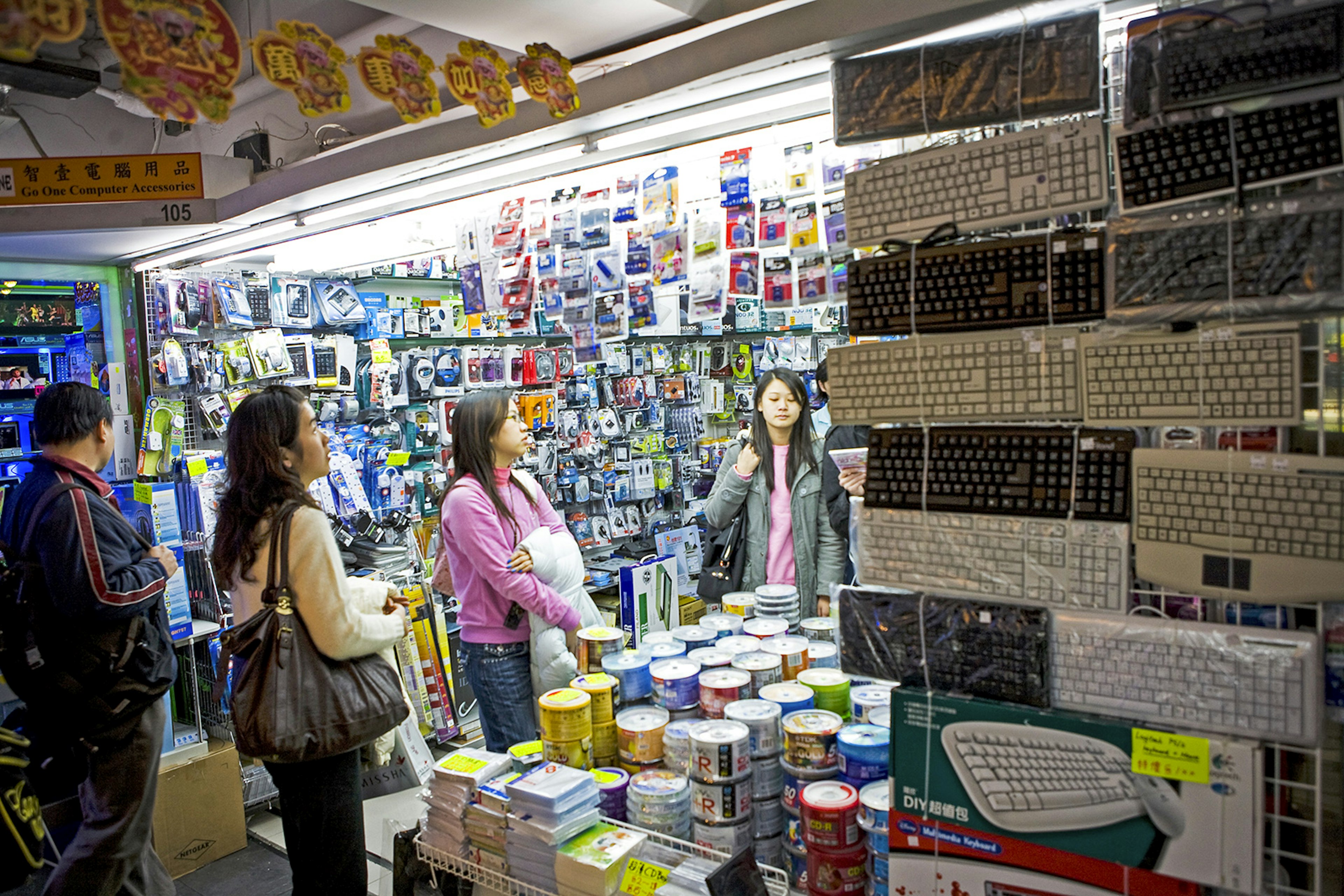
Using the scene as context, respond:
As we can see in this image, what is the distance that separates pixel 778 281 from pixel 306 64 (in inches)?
52.6

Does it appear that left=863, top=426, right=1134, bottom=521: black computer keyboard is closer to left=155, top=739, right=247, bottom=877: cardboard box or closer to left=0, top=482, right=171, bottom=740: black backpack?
left=0, top=482, right=171, bottom=740: black backpack

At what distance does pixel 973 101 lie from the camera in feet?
5.73

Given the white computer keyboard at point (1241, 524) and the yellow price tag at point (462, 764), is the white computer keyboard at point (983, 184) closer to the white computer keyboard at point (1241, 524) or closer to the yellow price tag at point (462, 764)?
the white computer keyboard at point (1241, 524)

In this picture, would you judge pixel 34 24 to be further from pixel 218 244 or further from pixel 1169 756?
pixel 218 244

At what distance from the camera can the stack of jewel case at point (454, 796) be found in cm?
203

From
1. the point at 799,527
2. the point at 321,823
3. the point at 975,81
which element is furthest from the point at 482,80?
the point at 799,527

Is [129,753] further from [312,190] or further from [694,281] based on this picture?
[694,281]

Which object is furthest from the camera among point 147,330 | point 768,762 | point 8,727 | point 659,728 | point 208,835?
point 147,330

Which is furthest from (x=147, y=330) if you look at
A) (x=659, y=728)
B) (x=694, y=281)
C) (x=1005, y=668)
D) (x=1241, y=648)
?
(x=1241, y=648)

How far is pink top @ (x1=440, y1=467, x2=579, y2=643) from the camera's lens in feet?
9.93

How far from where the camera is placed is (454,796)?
2.05 meters

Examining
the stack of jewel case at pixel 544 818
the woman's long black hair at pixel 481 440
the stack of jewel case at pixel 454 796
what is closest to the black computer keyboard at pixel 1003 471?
the stack of jewel case at pixel 544 818

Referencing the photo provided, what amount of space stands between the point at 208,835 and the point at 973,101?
160 inches

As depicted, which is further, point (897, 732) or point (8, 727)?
point (8, 727)
